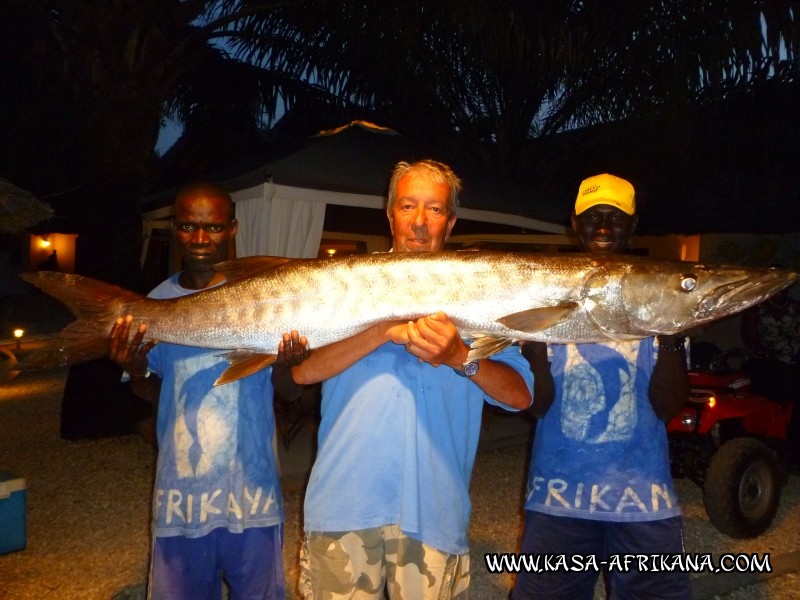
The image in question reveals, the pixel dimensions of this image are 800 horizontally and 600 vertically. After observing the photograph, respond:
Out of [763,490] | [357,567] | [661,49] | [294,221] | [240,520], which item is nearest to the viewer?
[357,567]

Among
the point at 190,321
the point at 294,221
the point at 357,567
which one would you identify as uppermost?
the point at 294,221

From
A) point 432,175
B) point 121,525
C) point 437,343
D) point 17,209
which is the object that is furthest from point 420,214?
point 17,209

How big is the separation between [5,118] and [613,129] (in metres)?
14.8

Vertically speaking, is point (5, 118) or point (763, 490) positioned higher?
point (5, 118)

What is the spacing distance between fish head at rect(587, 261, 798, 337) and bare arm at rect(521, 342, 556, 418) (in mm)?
329

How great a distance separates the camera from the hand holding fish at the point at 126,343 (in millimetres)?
2518

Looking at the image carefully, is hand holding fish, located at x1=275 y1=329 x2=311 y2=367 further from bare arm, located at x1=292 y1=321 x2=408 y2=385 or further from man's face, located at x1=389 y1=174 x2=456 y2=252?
man's face, located at x1=389 y1=174 x2=456 y2=252

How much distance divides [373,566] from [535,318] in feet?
3.46

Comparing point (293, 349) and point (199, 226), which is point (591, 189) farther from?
point (199, 226)

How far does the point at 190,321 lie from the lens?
2.52 m

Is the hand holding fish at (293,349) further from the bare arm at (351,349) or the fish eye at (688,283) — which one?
the fish eye at (688,283)

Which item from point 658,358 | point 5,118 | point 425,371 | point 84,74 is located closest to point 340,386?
point 425,371

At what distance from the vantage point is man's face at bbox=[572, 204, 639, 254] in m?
2.70

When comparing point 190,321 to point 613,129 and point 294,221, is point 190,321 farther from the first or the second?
point 613,129
